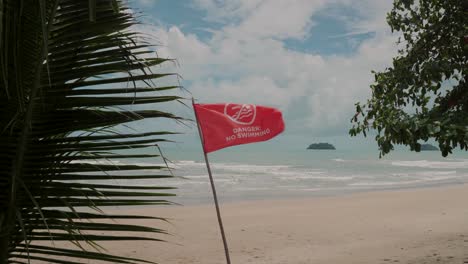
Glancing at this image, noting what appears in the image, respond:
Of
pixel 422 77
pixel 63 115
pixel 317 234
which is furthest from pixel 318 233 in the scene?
pixel 63 115

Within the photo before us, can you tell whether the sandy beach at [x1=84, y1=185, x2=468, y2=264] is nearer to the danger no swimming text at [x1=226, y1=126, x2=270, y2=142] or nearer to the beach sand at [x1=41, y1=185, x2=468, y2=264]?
the beach sand at [x1=41, y1=185, x2=468, y2=264]

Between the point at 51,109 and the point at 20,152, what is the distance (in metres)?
0.22

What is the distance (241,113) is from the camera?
5.45 metres

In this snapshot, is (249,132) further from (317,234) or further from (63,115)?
(317,234)

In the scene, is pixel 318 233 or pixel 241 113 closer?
pixel 241 113

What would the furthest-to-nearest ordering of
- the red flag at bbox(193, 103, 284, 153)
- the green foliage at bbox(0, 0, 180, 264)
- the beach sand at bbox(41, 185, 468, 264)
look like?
the beach sand at bbox(41, 185, 468, 264) < the red flag at bbox(193, 103, 284, 153) < the green foliage at bbox(0, 0, 180, 264)

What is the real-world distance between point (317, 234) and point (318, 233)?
0.15 metres

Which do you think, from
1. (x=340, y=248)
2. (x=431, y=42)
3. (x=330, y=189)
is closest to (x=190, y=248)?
(x=340, y=248)

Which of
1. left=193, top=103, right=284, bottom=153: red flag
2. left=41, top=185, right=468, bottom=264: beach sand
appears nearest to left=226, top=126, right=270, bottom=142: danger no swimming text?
left=193, top=103, right=284, bottom=153: red flag

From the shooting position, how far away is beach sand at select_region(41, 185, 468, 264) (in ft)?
27.5

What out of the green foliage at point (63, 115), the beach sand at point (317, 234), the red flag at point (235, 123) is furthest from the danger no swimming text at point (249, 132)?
the green foliage at point (63, 115)

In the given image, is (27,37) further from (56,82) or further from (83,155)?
(83,155)

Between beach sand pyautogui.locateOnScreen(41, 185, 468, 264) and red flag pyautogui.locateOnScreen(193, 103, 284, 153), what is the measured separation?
1172 mm

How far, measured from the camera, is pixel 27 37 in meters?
1.84
